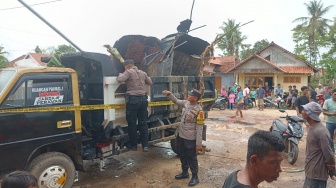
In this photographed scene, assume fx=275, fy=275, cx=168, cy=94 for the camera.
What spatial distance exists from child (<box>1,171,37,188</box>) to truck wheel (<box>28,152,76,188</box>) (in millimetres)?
2572

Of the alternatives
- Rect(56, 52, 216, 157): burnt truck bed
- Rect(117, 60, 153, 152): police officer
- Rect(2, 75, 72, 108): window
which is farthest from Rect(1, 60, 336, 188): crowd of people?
Rect(2, 75, 72, 108): window

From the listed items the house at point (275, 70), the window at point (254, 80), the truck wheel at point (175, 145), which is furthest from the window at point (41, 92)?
the window at point (254, 80)

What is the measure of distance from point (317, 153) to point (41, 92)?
3.78 metres

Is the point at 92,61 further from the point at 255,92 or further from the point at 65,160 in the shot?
the point at 255,92

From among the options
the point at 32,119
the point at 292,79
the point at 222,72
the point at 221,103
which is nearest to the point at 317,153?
the point at 32,119

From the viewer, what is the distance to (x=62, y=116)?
13.6 ft

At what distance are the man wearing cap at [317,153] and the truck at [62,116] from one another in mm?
3003

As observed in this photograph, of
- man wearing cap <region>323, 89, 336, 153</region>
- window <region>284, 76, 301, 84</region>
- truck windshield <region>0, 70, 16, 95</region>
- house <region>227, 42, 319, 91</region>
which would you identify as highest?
house <region>227, 42, 319, 91</region>

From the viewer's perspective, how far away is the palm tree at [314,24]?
107ft

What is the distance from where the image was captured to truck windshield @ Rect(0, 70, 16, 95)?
147 inches

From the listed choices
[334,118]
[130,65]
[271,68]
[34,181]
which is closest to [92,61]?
[130,65]

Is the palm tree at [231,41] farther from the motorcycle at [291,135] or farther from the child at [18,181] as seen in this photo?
the child at [18,181]

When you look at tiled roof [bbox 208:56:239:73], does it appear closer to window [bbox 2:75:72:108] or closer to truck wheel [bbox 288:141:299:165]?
truck wheel [bbox 288:141:299:165]

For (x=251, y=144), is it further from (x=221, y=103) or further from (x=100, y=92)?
(x=221, y=103)
